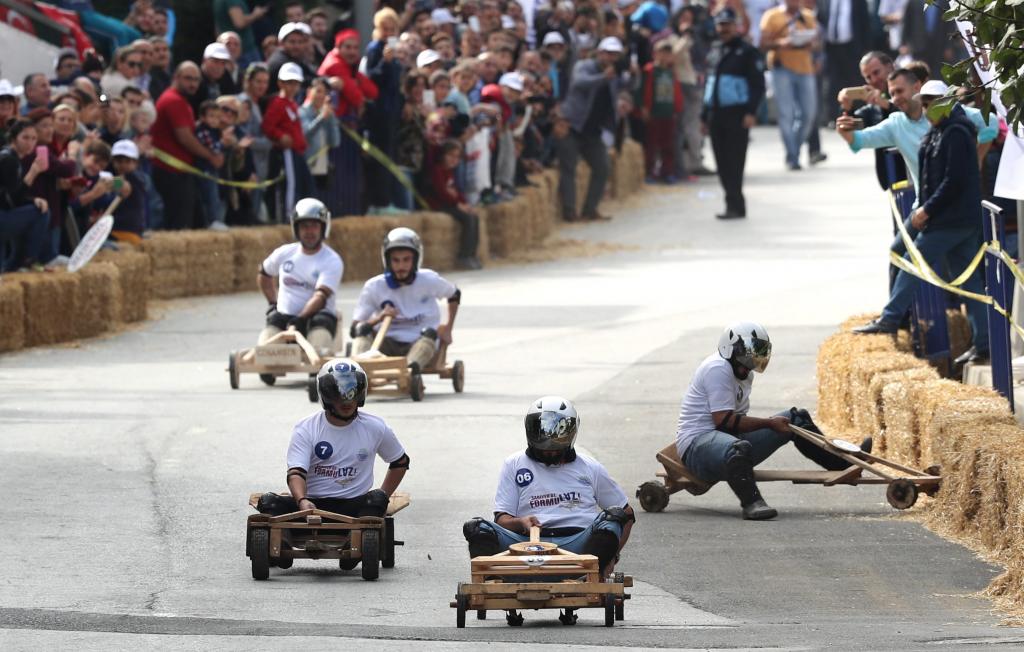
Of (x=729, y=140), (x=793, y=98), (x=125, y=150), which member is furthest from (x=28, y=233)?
(x=793, y=98)

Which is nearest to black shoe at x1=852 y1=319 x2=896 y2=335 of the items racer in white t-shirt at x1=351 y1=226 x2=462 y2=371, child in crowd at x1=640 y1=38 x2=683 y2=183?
racer in white t-shirt at x1=351 y1=226 x2=462 y2=371

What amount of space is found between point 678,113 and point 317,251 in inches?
677

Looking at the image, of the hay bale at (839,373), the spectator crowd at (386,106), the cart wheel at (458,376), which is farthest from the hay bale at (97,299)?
the hay bale at (839,373)

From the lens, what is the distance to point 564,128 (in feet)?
99.3

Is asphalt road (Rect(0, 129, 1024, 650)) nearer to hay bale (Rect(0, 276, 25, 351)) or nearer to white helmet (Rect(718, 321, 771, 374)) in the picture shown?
hay bale (Rect(0, 276, 25, 351))

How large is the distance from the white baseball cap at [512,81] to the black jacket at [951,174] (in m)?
13.3

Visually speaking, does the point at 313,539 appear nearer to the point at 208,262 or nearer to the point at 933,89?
the point at 933,89

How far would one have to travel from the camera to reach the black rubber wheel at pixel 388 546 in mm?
10570

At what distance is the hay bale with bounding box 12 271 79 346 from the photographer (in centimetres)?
1912

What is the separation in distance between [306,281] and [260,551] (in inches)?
305

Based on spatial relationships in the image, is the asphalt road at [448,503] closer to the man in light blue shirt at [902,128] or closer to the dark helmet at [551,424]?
the dark helmet at [551,424]

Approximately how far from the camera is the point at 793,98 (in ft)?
110

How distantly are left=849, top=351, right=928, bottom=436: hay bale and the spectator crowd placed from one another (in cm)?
217

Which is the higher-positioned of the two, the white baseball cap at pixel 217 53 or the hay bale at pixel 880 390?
the white baseball cap at pixel 217 53
